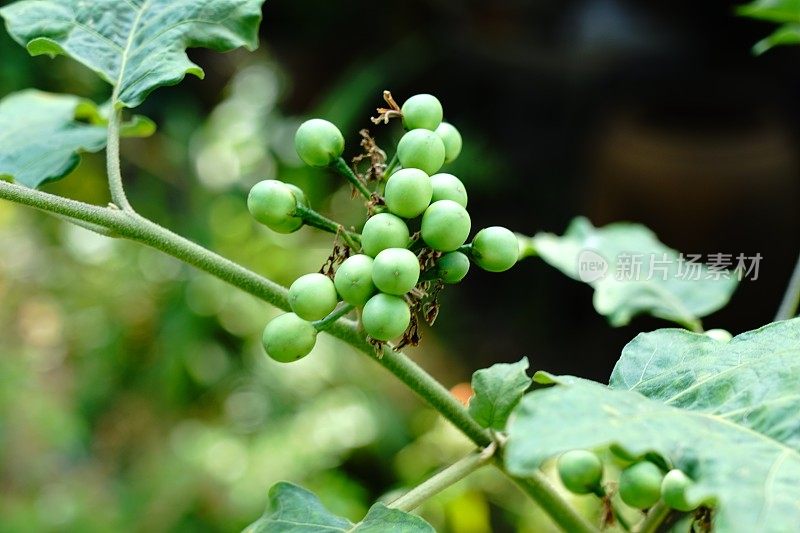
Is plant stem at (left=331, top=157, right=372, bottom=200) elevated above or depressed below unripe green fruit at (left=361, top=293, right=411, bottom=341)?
above

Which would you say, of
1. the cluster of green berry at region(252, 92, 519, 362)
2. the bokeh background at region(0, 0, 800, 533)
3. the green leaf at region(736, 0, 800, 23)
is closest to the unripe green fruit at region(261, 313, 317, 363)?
the cluster of green berry at region(252, 92, 519, 362)

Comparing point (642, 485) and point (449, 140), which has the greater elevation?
point (449, 140)

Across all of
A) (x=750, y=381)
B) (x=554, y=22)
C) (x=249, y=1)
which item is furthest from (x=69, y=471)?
(x=750, y=381)

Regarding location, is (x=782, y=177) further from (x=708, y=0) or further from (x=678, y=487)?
(x=678, y=487)

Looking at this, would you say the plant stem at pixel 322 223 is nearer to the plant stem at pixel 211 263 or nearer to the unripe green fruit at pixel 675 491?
the plant stem at pixel 211 263

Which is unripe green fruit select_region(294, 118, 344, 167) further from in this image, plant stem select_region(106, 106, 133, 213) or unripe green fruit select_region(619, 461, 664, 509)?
unripe green fruit select_region(619, 461, 664, 509)

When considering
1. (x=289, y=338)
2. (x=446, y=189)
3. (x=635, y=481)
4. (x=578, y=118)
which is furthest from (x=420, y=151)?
(x=578, y=118)

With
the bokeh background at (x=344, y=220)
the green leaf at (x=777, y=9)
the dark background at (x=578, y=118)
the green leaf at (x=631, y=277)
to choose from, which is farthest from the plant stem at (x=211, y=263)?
the dark background at (x=578, y=118)

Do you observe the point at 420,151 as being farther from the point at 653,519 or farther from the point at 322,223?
the point at 653,519
